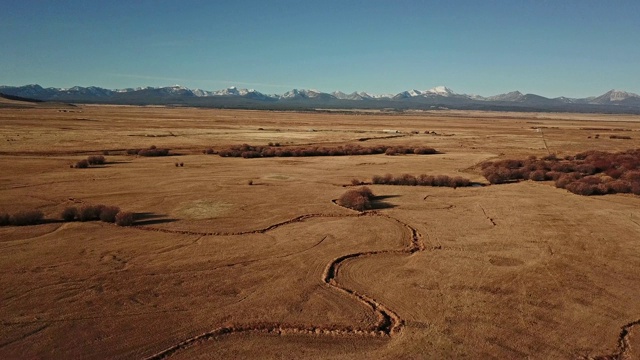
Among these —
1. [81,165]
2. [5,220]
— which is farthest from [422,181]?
[81,165]

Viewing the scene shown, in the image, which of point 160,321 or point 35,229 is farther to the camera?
point 35,229

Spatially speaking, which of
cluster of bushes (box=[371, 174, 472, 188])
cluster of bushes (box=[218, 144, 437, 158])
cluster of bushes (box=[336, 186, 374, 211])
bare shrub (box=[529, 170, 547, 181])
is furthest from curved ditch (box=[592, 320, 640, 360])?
cluster of bushes (box=[218, 144, 437, 158])

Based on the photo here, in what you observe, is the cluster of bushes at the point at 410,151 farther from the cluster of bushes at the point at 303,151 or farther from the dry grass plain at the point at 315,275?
the dry grass plain at the point at 315,275

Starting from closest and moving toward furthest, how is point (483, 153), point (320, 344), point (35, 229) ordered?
point (320, 344) → point (35, 229) → point (483, 153)

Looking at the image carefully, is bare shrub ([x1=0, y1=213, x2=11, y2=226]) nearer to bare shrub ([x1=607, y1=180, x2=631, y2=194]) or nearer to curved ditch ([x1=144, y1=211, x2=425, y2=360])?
curved ditch ([x1=144, y1=211, x2=425, y2=360])

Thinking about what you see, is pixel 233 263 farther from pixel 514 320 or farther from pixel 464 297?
pixel 514 320

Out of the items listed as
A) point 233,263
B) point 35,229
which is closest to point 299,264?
point 233,263
